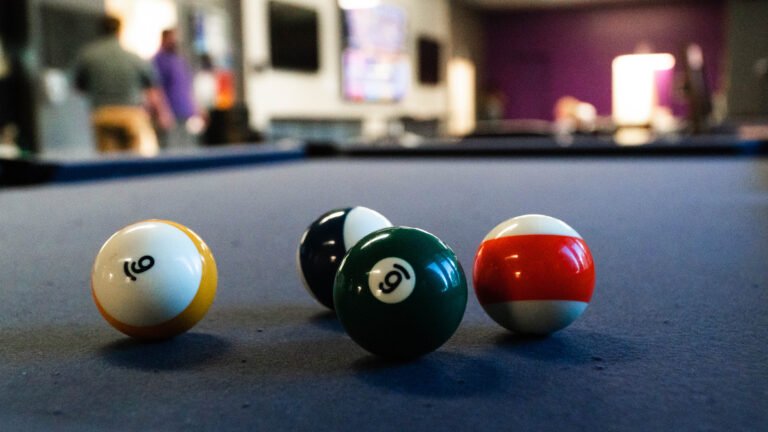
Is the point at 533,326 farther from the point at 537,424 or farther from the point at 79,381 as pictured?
the point at 79,381

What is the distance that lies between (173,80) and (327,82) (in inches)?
161

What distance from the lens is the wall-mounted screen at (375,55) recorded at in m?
11.0

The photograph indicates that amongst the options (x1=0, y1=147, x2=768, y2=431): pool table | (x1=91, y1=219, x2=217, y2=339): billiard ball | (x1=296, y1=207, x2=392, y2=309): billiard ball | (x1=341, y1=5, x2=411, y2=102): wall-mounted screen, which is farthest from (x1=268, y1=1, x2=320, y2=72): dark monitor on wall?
(x1=91, y1=219, x2=217, y2=339): billiard ball

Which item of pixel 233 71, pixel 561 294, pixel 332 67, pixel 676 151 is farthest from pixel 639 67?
pixel 561 294

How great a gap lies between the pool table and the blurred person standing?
358 cm

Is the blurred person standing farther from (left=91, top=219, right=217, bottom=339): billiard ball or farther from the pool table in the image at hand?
(left=91, top=219, right=217, bottom=339): billiard ball

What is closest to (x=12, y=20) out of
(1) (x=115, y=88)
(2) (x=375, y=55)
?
(1) (x=115, y=88)

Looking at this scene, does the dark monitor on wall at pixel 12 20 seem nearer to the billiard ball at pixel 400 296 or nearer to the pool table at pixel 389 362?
the pool table at pixel 389 362

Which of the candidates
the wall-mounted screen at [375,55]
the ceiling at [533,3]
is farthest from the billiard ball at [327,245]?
the ceiling at [533,3]

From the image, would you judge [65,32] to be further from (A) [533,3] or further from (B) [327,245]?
(A) [533,3]

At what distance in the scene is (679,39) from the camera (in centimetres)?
1509

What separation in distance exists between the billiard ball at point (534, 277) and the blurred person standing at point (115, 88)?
202 inches

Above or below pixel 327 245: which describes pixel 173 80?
above

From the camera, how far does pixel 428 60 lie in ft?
43.9
